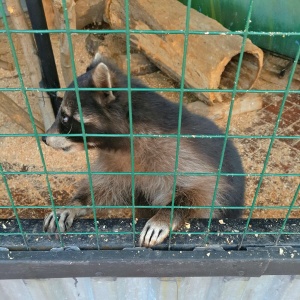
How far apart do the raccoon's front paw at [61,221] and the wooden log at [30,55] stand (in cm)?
116

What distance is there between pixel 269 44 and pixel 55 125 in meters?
2.65

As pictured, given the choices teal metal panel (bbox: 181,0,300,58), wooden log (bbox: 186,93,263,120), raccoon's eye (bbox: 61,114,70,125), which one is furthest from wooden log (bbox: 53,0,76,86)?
teal metal panel (bbox: 181,0,300,58)

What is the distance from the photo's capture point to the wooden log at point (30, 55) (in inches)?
101

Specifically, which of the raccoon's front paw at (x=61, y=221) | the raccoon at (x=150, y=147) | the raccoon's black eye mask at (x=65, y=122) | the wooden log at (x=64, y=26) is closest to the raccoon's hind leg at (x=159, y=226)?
the raccoon at (x=150, y=147)

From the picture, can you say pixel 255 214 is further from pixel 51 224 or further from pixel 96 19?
pixel 96 19

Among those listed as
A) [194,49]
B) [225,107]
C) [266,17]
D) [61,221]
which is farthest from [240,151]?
[61,221]

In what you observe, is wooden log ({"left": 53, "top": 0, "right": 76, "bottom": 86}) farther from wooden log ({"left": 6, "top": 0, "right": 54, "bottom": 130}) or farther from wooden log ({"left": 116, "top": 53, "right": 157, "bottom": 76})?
wooden log ({"left": 116, "top": 53, "right": 157, "bottom": 76})

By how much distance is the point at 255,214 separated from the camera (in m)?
2.77

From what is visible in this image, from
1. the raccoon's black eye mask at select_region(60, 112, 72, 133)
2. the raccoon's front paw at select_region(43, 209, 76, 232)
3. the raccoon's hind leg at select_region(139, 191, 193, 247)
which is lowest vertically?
the raccoon's front paw at select_region(43, 209, 76, 232)

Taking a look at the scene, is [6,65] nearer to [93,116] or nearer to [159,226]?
[93,116]

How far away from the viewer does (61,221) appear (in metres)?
1.99

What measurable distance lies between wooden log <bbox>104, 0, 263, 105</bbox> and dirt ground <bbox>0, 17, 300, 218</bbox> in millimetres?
265

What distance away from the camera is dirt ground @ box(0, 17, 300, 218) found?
2838 millimetres

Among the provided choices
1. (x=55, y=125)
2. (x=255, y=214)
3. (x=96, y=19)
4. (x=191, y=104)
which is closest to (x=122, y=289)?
(x=55, y=125)
